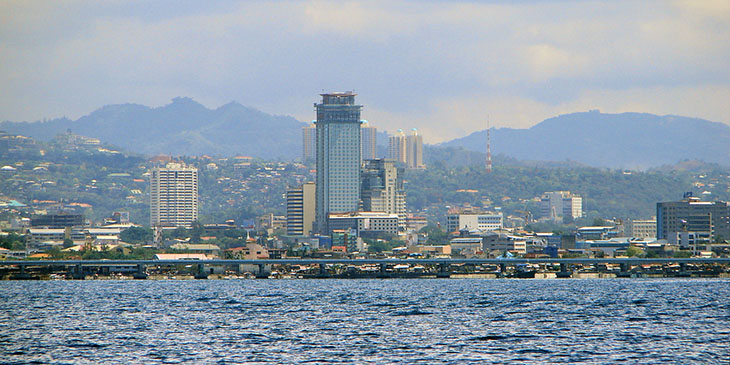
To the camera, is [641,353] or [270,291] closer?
[641,353]

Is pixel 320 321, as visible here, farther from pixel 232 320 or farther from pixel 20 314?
pixel 20 314

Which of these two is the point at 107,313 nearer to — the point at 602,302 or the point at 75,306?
the point at 75,306

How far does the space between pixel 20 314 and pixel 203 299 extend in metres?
28.8

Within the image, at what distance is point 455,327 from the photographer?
8875 cm

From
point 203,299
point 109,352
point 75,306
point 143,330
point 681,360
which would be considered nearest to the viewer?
point 681,360

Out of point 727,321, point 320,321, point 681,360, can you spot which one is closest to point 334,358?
point 681,360

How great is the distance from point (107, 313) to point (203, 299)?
990 inches

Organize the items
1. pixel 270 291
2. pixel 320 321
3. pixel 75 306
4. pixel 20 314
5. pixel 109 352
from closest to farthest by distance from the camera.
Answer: pixel 109 352, pixel 320 321, pixel 20 314, pixel 75 306, pixel 270 291

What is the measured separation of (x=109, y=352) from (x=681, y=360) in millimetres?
32292

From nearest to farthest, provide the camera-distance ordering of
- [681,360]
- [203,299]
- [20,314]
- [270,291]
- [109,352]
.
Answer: [681,360] → [109,352] → [20,314] → [203,299] → [270,291]

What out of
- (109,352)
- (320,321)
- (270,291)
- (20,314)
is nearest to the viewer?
(109,352)

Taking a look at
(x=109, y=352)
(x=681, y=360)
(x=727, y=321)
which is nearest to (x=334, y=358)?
(x=109, y=352)

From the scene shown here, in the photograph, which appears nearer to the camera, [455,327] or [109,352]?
[109,352]

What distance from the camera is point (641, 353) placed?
2793 inches
